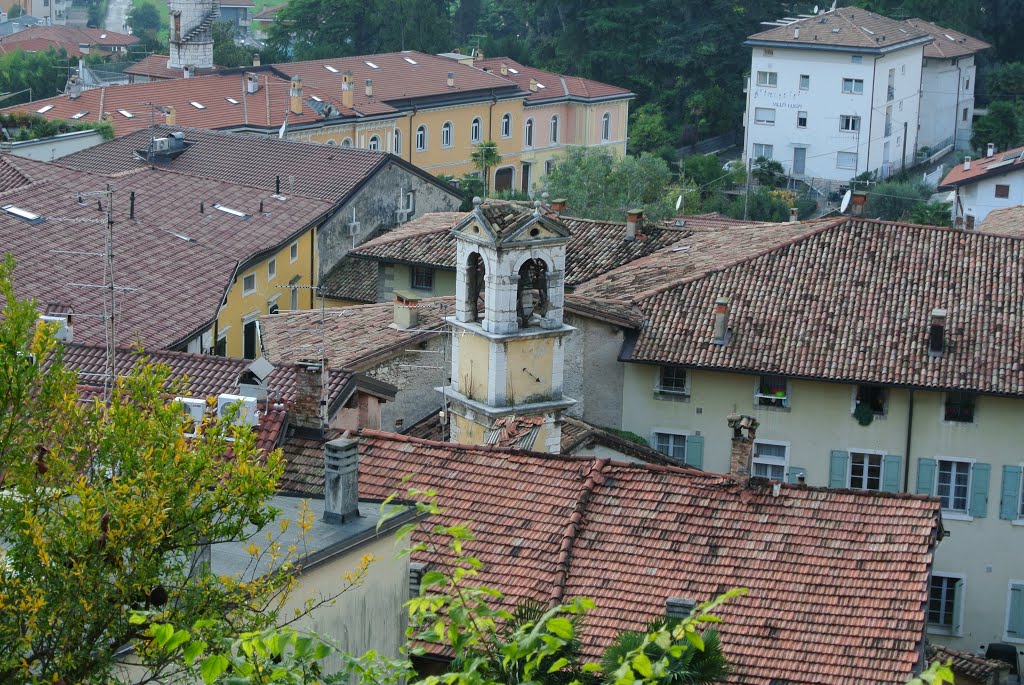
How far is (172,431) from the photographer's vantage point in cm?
1232

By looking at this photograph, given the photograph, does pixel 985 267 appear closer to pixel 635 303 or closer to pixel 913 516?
pixel 635 303

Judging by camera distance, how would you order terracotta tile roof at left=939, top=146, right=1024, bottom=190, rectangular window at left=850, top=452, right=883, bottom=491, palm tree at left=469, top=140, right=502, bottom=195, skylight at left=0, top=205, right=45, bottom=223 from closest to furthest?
rectangular window at left=850, top=452, right=883, bottom=491 → skylight at left=0, top=205, right=45, bottom=223 → terracotta tile roof at left=939, top=146, right=1024, bottom=190 → palm tree at left=469, top=140, right=502, bottom=195

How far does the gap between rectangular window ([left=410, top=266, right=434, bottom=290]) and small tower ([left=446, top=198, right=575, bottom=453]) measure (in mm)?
11657

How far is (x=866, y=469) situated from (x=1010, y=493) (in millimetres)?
2405

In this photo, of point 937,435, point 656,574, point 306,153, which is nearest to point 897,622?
point 656,574

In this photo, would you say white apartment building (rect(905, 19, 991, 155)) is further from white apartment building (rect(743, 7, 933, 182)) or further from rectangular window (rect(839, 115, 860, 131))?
rectangular window (rect(839, 115, 860, 131))

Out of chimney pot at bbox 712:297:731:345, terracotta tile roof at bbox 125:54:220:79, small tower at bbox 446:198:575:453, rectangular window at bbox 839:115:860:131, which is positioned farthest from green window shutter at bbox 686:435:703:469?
terracotta tile roof at bbox 125:54:220:79

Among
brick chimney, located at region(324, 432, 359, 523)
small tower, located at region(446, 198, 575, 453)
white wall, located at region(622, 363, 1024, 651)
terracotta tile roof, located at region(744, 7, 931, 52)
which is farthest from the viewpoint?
terracotta tile roof, located at region(744, 7, 931, 52)

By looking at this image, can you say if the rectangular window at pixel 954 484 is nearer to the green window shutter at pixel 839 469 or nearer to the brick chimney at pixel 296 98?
the green window shutter at pixel 839 469

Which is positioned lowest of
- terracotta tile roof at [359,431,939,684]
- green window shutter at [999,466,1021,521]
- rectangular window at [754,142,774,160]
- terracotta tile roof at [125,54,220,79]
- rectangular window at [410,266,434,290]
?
green window shutter at [999,466,1021,521]

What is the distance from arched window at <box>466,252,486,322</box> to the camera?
85.9ft

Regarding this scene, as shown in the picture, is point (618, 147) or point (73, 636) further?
point (618, 147)

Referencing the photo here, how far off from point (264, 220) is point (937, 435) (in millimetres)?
17142

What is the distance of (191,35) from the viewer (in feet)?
286
